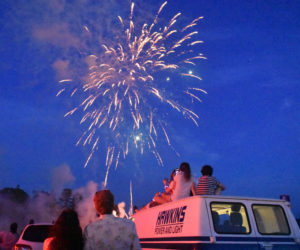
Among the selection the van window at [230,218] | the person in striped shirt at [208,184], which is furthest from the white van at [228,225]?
the person in striped shirt at [208,184]

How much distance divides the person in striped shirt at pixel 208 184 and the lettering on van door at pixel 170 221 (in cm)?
99

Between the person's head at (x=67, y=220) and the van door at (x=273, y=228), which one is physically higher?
the van door at (x=273, y=228)

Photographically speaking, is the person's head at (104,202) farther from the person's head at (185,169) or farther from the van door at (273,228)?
the person's head at (185,169)

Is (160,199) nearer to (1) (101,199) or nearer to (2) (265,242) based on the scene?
(2) (265,242)

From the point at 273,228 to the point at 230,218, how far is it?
892 mm

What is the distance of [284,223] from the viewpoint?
6.30 m

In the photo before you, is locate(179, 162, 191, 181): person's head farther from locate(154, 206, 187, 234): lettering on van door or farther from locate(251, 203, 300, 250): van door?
locate(251, 203, 300, 250): van door

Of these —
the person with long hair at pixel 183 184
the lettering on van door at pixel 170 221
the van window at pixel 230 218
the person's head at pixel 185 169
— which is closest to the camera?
the van window at pixel 230 218

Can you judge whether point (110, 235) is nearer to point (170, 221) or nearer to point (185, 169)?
point (170, 221)

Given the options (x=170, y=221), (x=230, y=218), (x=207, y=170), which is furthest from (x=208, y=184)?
(x=230, y=218)

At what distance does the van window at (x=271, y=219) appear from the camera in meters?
6.08

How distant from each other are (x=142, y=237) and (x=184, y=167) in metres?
1.93

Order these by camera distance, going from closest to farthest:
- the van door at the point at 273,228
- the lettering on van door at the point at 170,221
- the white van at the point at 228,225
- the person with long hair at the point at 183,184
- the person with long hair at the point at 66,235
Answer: the person with long hair at the point at 66,235 < the white van at the point at 228,225 < the van door at the point at 273,228 < the lettering on van door at the point at 170,221 < the person with long hair at the point at 183,184

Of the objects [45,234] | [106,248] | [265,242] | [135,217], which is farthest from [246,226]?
[45,234]
